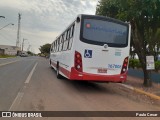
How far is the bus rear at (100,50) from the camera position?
12.2 metres

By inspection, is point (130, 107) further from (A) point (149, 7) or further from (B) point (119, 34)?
(A) point (149, 7)

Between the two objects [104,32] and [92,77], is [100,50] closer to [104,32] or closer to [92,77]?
[104,32]

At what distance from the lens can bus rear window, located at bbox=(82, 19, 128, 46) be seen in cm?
1230

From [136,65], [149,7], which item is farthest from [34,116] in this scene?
[136,65]

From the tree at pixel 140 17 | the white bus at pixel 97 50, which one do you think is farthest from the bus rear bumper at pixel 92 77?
the tree at pixel 140 17

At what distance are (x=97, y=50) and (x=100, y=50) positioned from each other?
14 cm

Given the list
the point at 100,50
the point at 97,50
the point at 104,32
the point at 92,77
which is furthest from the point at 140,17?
the point at 92,77

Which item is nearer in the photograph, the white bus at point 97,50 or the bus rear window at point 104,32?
the white bus at point 97,50

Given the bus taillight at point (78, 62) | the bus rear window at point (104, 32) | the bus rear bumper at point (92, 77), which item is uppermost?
the bus rear window at point (104, 32)

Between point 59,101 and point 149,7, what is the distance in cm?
742

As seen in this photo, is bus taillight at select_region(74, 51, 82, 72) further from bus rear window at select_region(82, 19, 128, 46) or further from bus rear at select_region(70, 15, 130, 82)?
bus rear window at select_region(82, 19, 128, 46)

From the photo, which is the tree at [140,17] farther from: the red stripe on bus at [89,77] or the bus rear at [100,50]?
the red stripe on bus at [89,77]

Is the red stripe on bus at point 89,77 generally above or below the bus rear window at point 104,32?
below

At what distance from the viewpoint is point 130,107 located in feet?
31.7
